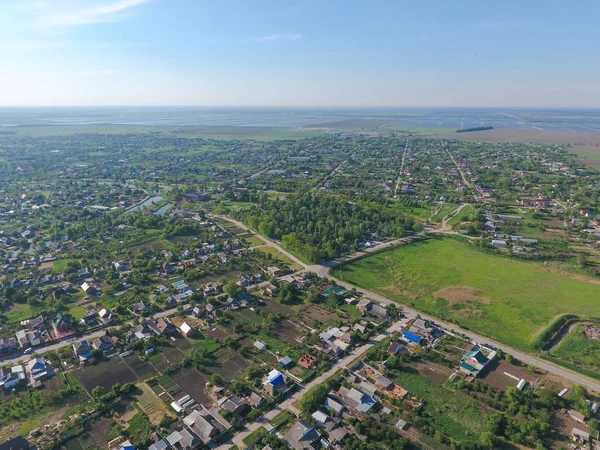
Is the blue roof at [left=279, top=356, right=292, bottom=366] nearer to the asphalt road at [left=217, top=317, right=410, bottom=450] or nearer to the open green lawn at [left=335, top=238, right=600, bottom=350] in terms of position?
the asphalt road at [left=217, top=317, right=410, bottom=450]

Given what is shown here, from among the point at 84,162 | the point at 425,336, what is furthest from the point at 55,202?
the point at 425,336

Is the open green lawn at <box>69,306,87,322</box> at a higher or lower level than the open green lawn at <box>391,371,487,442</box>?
higher

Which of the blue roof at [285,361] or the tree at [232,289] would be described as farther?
the tree at [232,289]

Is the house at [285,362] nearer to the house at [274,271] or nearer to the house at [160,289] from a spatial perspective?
the house at [274,271]

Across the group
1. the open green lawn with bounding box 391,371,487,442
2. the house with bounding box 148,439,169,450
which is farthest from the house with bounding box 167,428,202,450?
the open green lawn with bounding box 391,371,487,442

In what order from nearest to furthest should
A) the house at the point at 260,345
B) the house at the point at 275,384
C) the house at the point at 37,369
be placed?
the house at the point at 275,384
the house at the point at 37,369
the house at the point at 260,345

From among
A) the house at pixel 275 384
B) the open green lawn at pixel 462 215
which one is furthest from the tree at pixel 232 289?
the open green lawn at pixel 462 215
